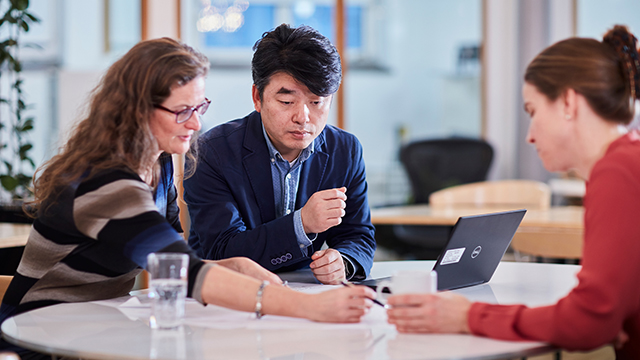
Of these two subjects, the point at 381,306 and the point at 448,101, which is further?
the point at 448,101

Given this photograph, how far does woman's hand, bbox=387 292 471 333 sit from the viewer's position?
3.61ft

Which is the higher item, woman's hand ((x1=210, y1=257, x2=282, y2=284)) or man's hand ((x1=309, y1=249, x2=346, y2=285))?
woman's hand ((x1=210, y1=257, x2=282, y2=284))

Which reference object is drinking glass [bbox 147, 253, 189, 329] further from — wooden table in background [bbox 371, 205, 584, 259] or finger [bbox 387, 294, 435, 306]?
wooden table in background [bbox 371, 205, 584, 259]

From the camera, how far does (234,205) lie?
73.0 inches

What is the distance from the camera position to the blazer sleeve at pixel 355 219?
1.90m

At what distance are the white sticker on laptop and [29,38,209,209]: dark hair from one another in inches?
27.6

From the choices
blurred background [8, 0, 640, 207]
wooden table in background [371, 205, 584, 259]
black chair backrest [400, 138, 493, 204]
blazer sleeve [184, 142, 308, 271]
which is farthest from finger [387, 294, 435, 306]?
blurred background [8, 0, 640, 207]

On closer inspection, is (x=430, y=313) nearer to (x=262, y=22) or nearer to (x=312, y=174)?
(x=312, y=174)

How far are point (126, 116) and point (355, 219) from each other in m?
0.86

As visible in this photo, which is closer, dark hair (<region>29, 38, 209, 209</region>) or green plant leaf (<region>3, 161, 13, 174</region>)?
dark hair (<region>29, 38, 209, 209</region>)

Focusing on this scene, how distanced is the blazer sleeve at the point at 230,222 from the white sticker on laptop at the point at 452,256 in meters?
0.46

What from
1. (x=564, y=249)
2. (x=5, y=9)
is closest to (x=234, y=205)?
(x=564, y=249)

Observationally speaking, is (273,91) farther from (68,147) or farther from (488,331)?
(488,331)

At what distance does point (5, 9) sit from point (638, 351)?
11.1 feet
